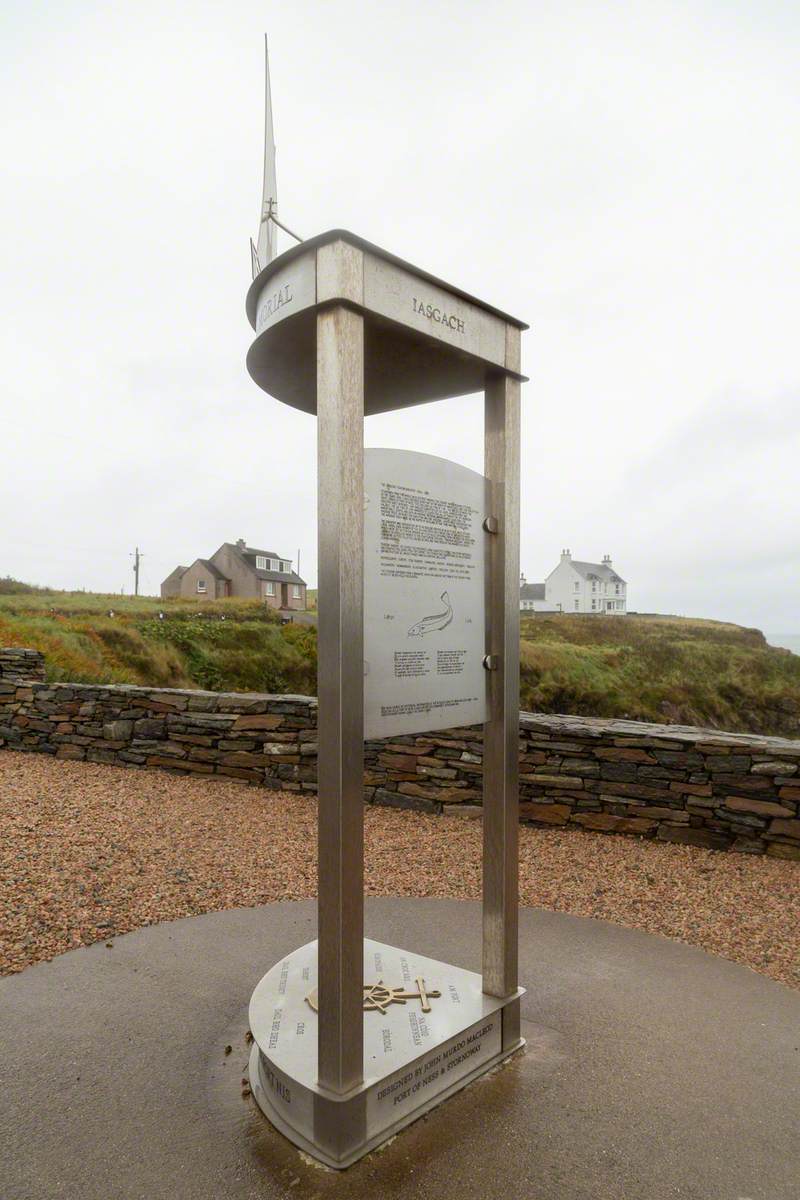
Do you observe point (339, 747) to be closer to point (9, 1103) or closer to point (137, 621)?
point (9, 1103)

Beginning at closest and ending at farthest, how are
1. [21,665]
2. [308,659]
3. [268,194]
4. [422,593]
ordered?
1. [422,593]
2. [268,194]
3. [21,665]
4. [308,659]

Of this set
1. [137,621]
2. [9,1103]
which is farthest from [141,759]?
[137,621]

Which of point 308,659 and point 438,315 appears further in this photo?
point 308,659

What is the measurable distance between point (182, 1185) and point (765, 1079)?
2024 millimetres

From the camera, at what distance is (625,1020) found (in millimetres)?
2936

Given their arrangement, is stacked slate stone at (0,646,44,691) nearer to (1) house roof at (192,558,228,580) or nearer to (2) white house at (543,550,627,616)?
(1) house roof at (192,558,228,580)

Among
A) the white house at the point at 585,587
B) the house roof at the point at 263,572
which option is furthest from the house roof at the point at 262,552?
the white house at the point at 585,587

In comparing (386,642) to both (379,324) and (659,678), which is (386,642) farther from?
(659,678)

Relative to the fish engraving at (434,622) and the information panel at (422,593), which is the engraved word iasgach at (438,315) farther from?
the fish engraving at (434,622)

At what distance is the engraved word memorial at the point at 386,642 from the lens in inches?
84.4

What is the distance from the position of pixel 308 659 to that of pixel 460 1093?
45.4 ft

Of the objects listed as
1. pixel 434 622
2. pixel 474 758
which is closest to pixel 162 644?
pixel 474 758

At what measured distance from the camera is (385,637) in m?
2.35

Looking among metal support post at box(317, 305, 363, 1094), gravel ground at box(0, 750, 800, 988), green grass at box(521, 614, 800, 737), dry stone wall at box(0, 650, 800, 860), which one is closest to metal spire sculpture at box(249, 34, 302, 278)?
metal support post at box(317, 305, 363, 1094)
